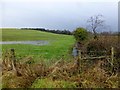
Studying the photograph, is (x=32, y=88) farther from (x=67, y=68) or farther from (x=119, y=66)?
(x=119, y=66)

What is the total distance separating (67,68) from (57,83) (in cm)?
103

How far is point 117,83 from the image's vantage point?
10.1 m

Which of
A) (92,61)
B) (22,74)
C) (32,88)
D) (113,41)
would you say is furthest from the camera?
(113,41)

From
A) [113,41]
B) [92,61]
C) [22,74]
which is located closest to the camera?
[22,74]

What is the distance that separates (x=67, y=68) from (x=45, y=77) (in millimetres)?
890

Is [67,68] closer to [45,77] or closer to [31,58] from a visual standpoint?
[45,77]

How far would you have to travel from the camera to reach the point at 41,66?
10.8m

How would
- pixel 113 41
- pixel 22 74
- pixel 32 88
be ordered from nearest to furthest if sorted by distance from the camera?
pixel 32 88
pixel 22 74
pixel 113 41

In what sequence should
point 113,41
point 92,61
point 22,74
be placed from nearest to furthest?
1. point 22,74
2. point 92,61
3. point 113,41

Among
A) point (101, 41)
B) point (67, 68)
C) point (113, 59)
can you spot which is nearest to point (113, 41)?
point (101, 41)

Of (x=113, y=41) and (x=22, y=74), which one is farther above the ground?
(x=113, y=41)

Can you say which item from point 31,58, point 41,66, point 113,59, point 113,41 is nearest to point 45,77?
point 41,66

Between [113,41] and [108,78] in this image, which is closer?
[108,78]

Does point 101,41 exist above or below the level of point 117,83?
→ above
